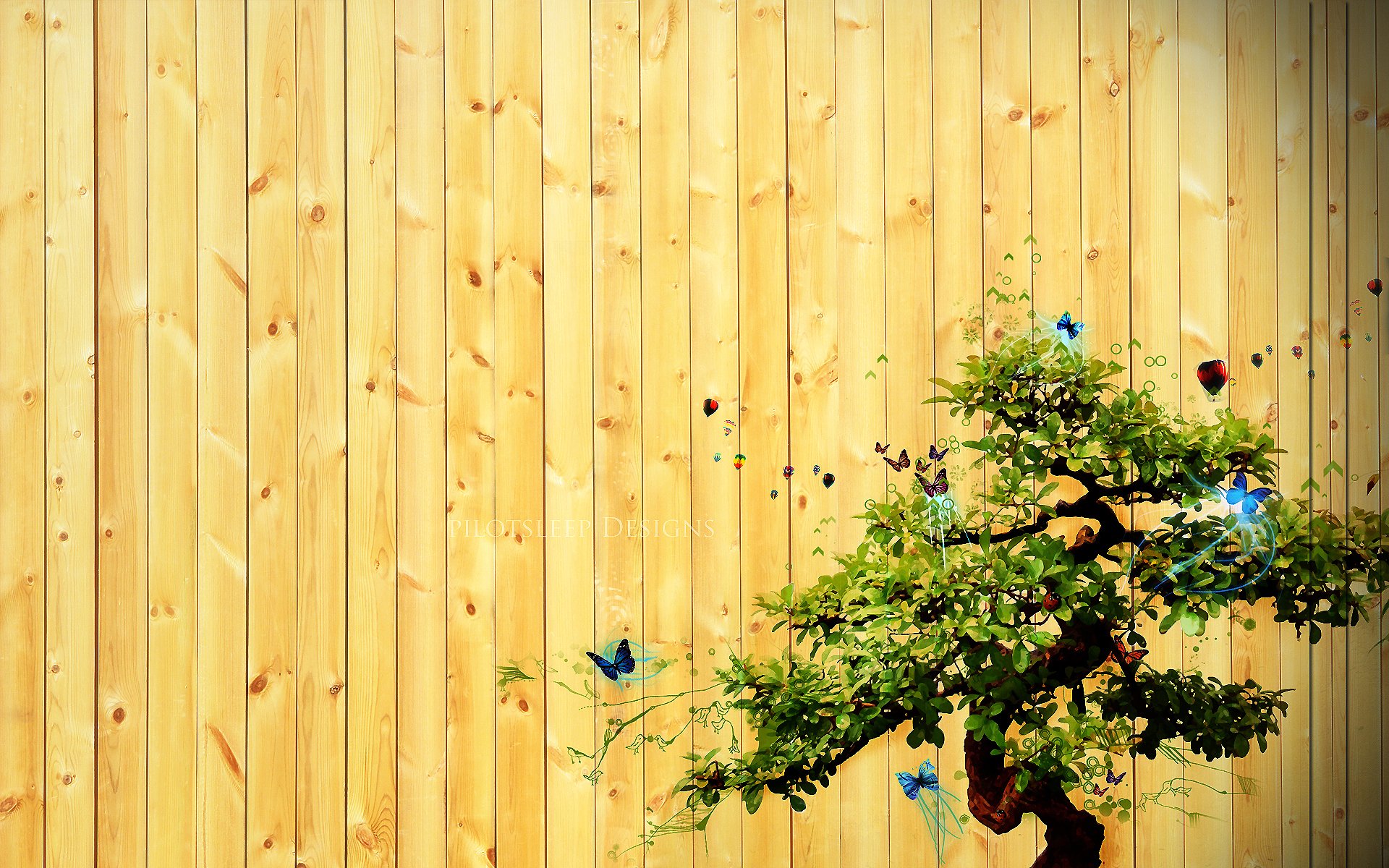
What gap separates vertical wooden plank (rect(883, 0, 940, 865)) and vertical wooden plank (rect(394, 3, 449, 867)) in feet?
2.61

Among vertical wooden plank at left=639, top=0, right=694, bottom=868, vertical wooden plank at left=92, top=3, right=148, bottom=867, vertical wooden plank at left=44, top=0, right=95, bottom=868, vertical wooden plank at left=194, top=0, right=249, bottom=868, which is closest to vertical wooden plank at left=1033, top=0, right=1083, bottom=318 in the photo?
vertical wooden plank at left=639, top=0, right=694, bottom=868

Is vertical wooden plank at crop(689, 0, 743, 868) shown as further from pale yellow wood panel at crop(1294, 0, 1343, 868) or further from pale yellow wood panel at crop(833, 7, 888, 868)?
pale yellow wood panel at crop(1294, 0, 1343, 868)

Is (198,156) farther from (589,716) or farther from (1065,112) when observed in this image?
(1065,112)

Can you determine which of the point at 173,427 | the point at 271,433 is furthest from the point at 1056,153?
the point at 173,427

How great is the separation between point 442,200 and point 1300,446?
159 centimetres

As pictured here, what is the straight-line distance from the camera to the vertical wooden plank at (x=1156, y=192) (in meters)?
1.54

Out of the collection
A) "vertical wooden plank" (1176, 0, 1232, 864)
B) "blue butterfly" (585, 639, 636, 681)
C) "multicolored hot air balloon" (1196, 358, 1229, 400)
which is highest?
"vertical wooden plank" (1176, 0, 1232, 864)

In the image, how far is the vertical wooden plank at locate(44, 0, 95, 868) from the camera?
4.88 ft

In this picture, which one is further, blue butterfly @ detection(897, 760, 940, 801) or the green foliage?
blue butterfly @ detection(897, 760, 940, 801)

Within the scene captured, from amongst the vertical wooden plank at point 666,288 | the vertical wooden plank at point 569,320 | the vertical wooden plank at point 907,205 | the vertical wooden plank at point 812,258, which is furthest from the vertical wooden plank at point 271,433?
the vertical wooden plank at point 907,205

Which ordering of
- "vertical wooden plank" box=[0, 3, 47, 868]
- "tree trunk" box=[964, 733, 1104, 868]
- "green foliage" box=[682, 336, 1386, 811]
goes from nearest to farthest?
"green foliage" box=[682, 336, 1386, 811] → "tree trunk" box=[964, 733, 1104, 868] → "vertical wooden plank" box=[0, 3, 47, 868]

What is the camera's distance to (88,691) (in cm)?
149

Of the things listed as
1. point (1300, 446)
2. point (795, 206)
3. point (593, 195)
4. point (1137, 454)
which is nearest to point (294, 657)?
point (593, 195)

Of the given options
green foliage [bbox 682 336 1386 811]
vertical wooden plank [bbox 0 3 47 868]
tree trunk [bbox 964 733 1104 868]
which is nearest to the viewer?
green foliage [bbox 682 336 1386 811]
